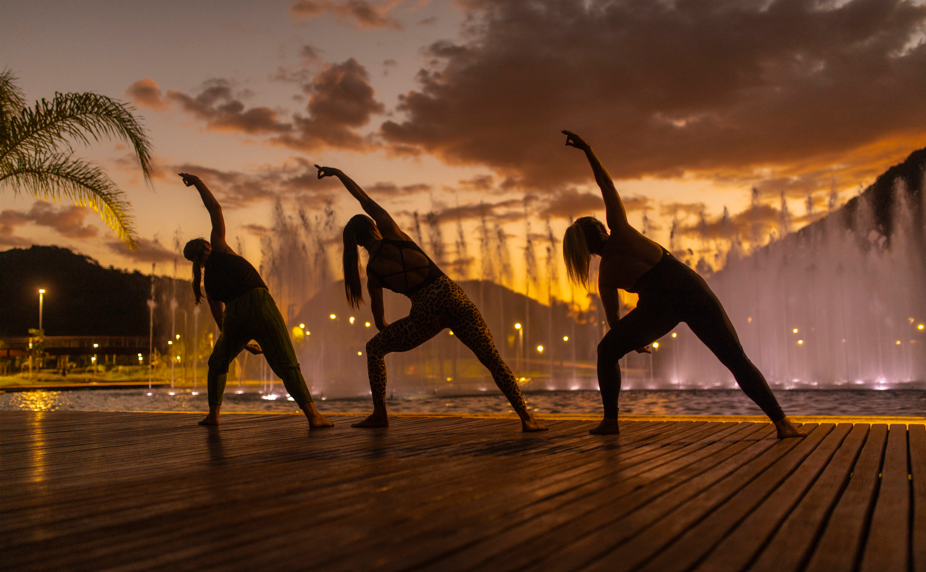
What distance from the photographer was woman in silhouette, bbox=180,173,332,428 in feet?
15.8

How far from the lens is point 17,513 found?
1.95 m

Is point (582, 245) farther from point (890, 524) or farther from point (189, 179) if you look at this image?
point (189, 179)

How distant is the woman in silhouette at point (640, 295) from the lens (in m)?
3.56

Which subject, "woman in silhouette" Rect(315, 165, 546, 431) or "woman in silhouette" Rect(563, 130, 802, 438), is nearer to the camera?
"woman in silhouette" Rect(563, 130, 802, 438)

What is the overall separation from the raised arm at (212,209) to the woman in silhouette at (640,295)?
2.79 meters

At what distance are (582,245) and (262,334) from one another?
255 cm

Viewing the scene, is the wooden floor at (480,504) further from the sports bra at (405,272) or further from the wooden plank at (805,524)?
the sports bra at (405,272)

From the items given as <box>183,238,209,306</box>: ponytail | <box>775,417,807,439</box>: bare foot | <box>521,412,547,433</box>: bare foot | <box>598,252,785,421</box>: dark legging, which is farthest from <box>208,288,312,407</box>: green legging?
<box>775,417,807,439</box>: bare foot

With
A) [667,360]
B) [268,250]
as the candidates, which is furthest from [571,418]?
[667,360]

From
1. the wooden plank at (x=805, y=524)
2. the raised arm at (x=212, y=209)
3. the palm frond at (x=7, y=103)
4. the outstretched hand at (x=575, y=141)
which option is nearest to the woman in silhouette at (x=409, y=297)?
the raised arm at (x=212, y=209)

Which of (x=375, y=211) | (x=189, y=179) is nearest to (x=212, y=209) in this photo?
(x=189, y=179)

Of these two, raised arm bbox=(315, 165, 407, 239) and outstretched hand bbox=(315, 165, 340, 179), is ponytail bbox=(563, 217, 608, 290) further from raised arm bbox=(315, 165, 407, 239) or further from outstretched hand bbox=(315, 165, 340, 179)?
outstretched hand bbox=(315, 165, 340, 179)

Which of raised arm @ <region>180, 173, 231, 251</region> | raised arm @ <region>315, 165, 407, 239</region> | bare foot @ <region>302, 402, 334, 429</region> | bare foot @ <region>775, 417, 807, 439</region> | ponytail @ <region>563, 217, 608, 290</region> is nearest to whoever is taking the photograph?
bare foot @ <region>775, 417, 807, 439</region>

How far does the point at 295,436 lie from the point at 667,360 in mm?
25191
